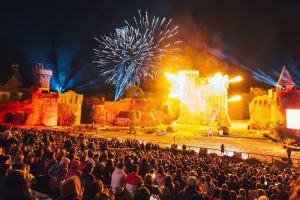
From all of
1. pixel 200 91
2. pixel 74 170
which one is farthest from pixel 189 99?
pixel 74 170

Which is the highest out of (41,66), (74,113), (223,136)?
(41,66)

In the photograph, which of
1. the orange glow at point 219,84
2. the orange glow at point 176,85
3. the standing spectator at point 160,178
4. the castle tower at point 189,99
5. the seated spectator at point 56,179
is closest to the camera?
the seated spectator at point 56,179

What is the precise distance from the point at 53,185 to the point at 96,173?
82.3 inches

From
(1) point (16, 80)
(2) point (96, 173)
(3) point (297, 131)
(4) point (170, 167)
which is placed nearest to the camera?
(2) point (96, 173)

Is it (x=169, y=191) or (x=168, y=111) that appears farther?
(x=168, y=111)

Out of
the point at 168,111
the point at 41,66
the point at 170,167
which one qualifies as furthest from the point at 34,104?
the point at 170,167

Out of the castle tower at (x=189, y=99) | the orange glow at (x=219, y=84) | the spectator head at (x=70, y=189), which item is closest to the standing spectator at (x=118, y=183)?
the spectator head at (x=70, y=189)

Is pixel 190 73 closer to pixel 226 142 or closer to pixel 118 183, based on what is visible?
pixel 226 142

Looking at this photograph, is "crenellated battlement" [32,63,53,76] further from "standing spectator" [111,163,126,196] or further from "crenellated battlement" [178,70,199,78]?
Result: "standing spectator" [111,163,126,196]

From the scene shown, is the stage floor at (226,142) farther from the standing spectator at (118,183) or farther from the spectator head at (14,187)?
the spectator head at (14,187)

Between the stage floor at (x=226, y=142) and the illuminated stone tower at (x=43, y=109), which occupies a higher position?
the illuminated stone tower at (x=43, y=109)

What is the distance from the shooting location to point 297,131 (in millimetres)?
34219

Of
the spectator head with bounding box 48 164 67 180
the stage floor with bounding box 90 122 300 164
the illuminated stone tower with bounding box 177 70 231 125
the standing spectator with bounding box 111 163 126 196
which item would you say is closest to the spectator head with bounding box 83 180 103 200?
the spectator head with bounding box 48 164 67 180

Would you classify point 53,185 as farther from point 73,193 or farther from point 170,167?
point 170,167
